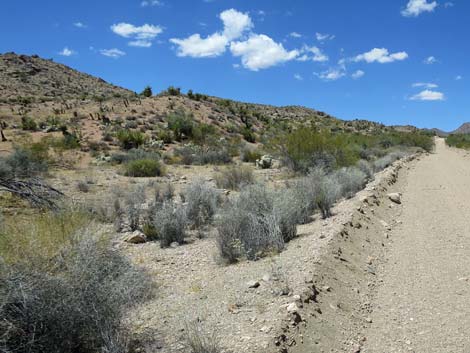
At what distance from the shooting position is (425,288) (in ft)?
23.0

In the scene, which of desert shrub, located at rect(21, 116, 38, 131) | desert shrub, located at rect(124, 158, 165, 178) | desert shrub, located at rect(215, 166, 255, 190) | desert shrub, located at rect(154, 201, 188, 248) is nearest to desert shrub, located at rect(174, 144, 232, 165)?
desert shrub, located at rect(124, 158, 165, 178)

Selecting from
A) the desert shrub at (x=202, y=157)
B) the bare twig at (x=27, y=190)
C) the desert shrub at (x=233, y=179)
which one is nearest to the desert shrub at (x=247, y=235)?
the bare twig at (x=27, y=190)

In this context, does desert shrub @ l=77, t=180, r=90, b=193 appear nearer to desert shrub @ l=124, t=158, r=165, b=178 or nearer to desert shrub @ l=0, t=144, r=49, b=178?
desert shrub @ l=0, t=144, r=49, b=178

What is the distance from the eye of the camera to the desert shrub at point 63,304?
3947 mm

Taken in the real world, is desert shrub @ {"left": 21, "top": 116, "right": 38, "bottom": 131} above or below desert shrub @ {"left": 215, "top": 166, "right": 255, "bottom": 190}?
above

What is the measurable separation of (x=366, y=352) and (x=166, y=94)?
50765 mm

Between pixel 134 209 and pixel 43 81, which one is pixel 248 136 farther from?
pixel 43 81

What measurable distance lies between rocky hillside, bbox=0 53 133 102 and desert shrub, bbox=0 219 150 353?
165ft

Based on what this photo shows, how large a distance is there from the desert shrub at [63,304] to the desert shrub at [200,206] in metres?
6.66

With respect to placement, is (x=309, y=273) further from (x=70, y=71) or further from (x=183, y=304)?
(x=70, y=71)

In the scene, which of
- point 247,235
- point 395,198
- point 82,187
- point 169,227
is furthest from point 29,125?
point 247,235

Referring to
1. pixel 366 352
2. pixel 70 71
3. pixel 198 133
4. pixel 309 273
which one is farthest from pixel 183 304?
pixel 70 71

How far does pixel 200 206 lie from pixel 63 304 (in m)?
8.03

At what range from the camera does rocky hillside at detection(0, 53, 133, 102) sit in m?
56.2
